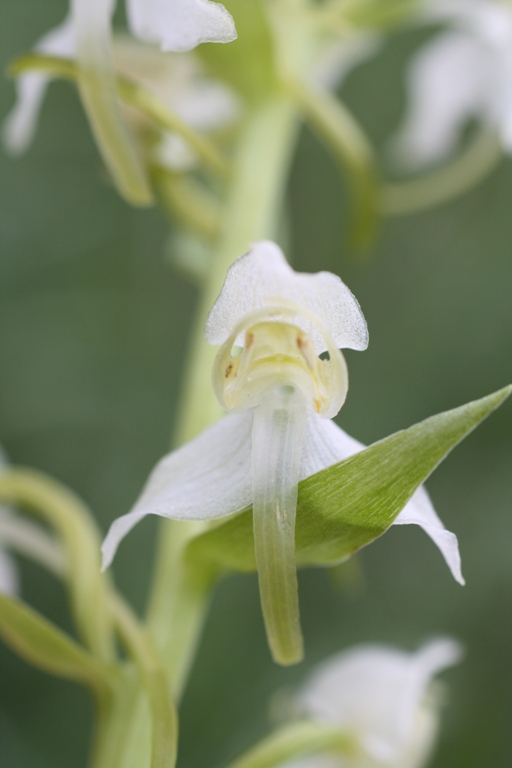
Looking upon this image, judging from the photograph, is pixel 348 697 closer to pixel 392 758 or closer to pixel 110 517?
pixel 392 758

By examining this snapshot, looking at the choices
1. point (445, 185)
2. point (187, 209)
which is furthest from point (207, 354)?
point (445, 185)

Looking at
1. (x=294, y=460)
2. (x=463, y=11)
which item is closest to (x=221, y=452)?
(x=294, y=460)


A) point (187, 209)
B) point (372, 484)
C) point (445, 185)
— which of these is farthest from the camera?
point (445, 185)

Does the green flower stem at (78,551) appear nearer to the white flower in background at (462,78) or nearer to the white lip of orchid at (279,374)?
the white lip of orchid at (279,374)

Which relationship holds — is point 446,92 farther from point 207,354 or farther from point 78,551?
point 78,551

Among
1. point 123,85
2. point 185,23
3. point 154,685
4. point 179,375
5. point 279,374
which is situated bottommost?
point 154,685

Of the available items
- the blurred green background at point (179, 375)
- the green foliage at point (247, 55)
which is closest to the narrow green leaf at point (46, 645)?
the green foliage at point (247, 55)
